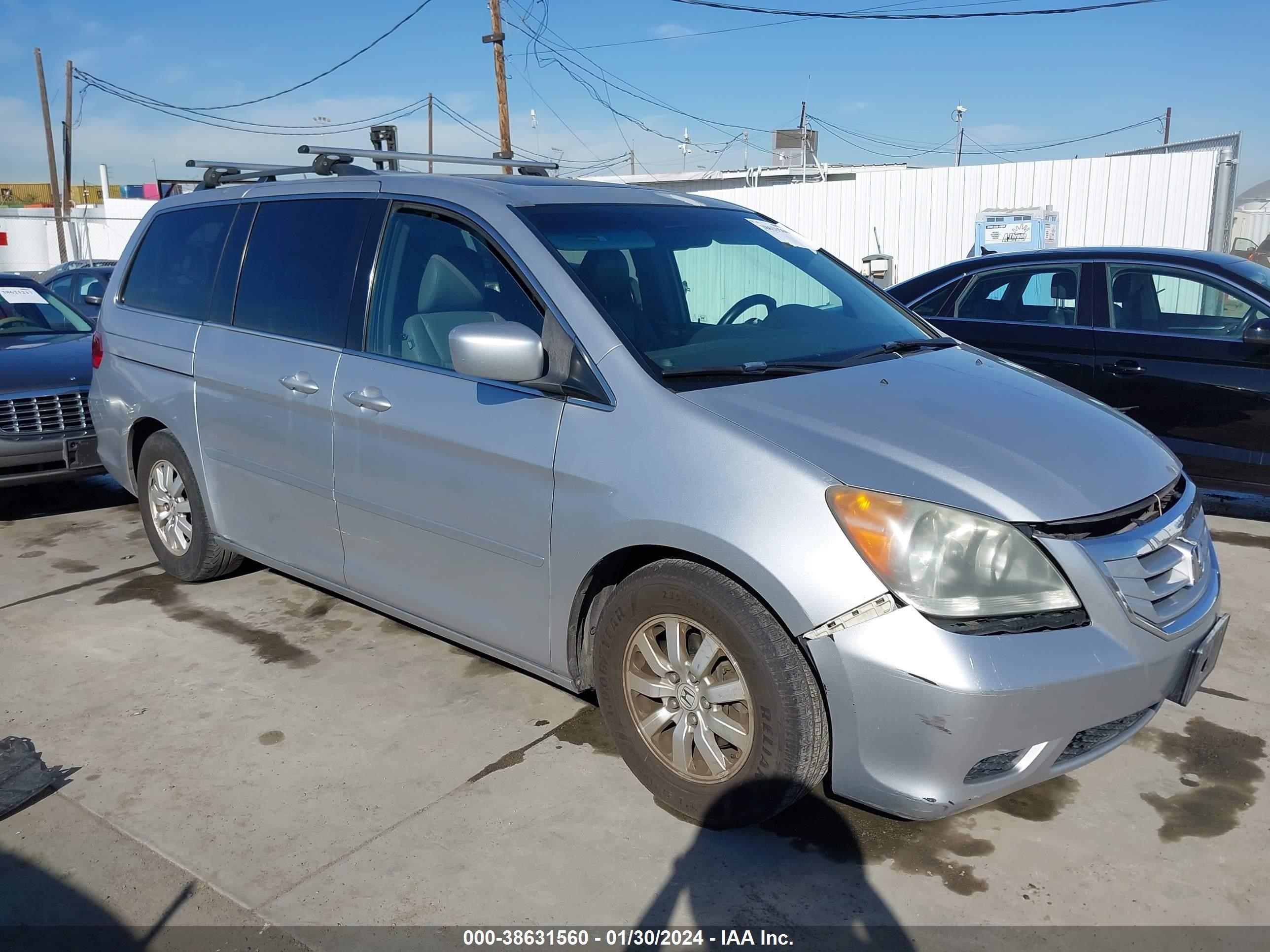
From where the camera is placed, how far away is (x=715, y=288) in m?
3.92

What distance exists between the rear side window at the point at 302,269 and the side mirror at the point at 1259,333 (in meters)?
4.75

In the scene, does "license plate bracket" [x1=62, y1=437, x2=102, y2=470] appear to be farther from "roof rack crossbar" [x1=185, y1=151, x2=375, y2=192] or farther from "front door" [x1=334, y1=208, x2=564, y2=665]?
"front door" [x1=334, y1=208, x2=564, y2=665]

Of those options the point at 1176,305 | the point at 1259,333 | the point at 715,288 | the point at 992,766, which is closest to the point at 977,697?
the point at 992,766

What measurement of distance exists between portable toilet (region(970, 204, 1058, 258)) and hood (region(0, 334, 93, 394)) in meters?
13.5

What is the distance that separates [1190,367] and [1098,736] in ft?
13.0

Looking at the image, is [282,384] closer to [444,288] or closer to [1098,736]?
[444,288]

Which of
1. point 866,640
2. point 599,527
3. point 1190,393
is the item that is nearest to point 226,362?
point 599,527

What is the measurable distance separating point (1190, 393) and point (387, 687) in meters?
4.75

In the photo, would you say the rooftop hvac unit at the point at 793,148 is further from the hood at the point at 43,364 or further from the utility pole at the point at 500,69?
the hood at the point at 43,364

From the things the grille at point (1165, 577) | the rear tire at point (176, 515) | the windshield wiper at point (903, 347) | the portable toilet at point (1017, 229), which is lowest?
the rear tire at point (176, 515)

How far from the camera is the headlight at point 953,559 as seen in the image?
2473 mm

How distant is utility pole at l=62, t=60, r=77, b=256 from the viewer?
36500 mm

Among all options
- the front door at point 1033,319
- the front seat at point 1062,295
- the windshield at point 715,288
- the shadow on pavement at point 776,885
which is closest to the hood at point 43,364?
the windshield at point 715,288

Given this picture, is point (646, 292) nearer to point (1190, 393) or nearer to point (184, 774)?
point (184, 774)
